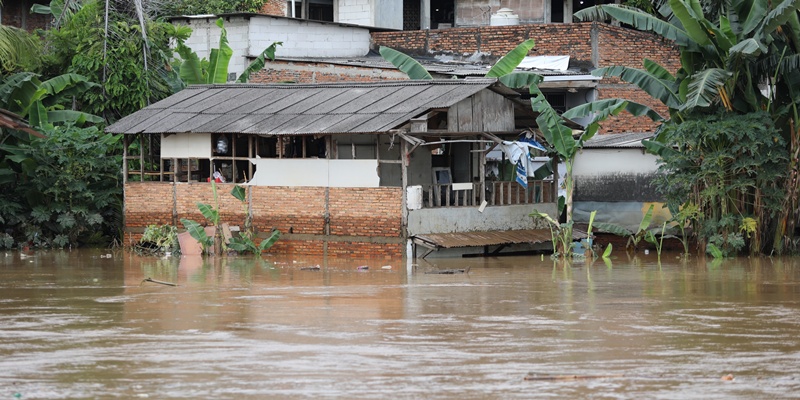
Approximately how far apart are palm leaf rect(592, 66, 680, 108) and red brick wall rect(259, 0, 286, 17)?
1559 centimetres

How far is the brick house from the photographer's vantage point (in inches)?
803

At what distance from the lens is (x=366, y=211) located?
20562mm

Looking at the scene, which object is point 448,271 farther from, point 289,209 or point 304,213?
point 289,209

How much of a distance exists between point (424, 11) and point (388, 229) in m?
17.2

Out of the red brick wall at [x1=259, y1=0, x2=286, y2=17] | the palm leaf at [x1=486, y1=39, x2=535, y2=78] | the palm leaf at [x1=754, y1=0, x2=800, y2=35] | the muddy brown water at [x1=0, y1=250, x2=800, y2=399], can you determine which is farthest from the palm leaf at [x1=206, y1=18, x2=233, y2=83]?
the palm leaf at [x1=754, y1=0, x2=800, y2=35]

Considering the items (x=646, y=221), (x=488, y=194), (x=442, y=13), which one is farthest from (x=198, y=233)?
(x=442, y=13)

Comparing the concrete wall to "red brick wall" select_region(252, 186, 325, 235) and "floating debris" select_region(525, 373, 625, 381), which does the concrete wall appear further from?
"floating debris" select_region(525, 373, 625, 381)

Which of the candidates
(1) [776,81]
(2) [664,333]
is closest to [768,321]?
(2) [664,333]

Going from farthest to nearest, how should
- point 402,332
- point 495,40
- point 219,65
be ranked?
point 495,40 → point 219,65 → point 402,332

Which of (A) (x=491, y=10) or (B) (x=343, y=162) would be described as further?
(A) (x=491, y=10)

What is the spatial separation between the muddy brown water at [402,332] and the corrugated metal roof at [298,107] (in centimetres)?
288

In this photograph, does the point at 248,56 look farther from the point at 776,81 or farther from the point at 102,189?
the point at 776,81

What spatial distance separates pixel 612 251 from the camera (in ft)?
74.5

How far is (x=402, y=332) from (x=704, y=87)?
28.8 ft
